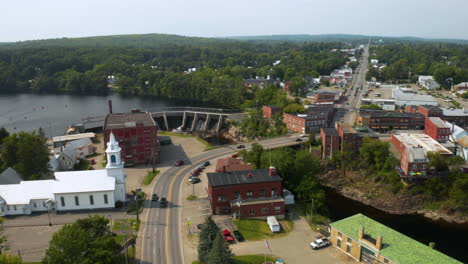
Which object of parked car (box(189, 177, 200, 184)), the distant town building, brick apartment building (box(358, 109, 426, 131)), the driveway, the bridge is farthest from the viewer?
the distant town building

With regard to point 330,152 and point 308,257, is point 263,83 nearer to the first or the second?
point 330,152

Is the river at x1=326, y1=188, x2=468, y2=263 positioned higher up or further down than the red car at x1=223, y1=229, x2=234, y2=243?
further down

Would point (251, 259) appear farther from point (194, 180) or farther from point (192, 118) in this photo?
point (192, 118)

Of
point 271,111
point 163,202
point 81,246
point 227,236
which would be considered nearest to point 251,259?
point 227,236

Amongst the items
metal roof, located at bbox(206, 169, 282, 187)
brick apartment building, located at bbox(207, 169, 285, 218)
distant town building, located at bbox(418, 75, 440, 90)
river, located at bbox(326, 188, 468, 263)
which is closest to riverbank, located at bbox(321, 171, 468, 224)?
river, located at bbox(326, 188, 468, 263)

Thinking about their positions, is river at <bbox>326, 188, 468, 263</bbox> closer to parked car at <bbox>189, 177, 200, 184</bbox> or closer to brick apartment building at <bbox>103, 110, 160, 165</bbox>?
parked car at <bbox>189, 177, 200, 184</bbox>

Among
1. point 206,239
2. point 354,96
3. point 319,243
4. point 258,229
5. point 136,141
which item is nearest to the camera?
point 206,239
